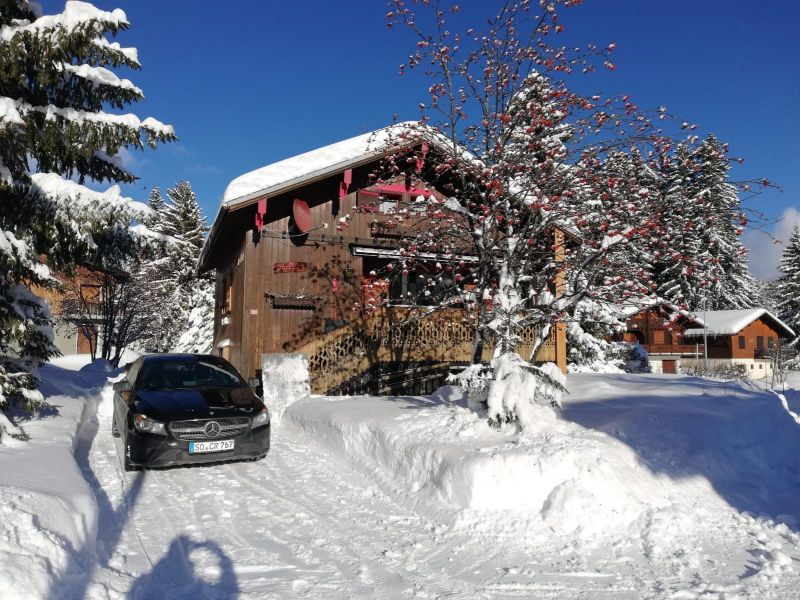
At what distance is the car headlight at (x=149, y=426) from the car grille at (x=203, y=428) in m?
0.11

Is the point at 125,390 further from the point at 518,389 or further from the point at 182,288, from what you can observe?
the point at 182,288

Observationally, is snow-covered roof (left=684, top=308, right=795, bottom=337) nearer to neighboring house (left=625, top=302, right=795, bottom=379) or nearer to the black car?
neighboring house (left=625, top=302, right=795, bottom=379)

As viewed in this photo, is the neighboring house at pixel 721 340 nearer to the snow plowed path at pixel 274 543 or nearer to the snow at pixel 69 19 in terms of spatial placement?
the snow plowed path at pixel 274 543

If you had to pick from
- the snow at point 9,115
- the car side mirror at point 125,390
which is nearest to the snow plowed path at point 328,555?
the car side mirror at point 125,390

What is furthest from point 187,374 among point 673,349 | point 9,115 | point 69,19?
point 673,349

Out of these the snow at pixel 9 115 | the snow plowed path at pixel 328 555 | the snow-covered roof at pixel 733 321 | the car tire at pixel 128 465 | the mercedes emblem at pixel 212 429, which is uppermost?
the snow at pixel 9 115

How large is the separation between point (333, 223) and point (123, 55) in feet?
25.3

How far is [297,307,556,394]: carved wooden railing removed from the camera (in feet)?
38.6

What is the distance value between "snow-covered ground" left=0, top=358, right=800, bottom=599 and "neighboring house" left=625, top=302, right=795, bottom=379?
121 feet

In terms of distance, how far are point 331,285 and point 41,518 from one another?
34.2 feet

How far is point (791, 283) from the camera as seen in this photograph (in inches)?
1715

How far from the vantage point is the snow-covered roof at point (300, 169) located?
474 inches

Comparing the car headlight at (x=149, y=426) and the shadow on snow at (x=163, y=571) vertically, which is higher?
the car headlight at (x=149, y=426)

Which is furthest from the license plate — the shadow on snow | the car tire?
the shadow on snow
